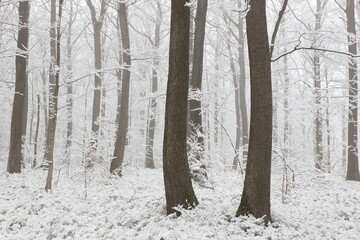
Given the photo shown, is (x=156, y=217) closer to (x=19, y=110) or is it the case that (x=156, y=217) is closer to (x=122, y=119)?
(x=122, y=119)

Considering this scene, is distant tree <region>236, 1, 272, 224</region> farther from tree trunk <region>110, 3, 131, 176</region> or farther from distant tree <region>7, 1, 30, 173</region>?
distant tree <region>7, 1, 30, 173</region>

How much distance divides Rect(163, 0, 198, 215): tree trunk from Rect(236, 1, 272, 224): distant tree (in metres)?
1.20

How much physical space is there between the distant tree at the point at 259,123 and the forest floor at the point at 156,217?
1.09 feet

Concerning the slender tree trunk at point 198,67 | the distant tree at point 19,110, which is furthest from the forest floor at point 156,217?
the distant tree at point 19,110

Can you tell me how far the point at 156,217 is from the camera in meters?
6.79

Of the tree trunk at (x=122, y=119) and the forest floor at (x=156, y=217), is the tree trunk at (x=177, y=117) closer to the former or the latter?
the forest floor at (x=156, y=217)

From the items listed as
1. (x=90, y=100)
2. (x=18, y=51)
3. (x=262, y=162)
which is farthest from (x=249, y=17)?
(x=90, y=100)

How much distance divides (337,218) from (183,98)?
396 centimetres

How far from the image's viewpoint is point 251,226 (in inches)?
232

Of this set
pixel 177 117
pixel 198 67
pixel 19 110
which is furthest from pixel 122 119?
pixel 177 117

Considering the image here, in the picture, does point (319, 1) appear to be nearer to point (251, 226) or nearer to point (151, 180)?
point (151, 180)

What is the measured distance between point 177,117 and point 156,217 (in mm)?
1953

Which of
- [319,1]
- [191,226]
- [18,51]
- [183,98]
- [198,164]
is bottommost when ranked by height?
[191,226]

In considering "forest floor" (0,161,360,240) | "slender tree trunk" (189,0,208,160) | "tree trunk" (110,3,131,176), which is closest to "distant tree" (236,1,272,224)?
"forest floor" (0,161,360,240)
